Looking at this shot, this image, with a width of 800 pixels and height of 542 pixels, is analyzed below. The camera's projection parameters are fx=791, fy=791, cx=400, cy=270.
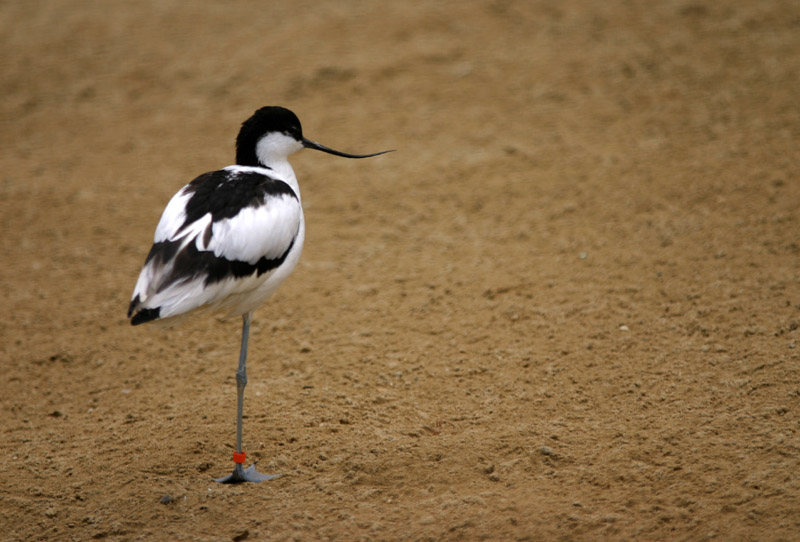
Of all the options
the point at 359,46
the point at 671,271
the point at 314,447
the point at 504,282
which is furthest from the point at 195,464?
the point at 359,46

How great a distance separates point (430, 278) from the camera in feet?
17.4

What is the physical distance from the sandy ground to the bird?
2.05 feet

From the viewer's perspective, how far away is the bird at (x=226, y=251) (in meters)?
3.32

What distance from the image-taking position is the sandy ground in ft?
11.0

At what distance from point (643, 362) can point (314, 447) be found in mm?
1766

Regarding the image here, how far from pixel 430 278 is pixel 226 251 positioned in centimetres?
211

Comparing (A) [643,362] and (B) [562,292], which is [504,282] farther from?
(A) [643,362]

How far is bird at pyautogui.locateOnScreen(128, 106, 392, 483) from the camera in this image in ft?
10.9

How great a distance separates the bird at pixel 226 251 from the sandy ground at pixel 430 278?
2.05 feet

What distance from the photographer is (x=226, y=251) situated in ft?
11.2

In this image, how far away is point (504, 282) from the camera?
201 inches

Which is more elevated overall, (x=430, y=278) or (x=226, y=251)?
(x=226, y=251)

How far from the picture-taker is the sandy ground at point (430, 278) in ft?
11.0

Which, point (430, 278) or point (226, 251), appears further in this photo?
point (430, 278)
